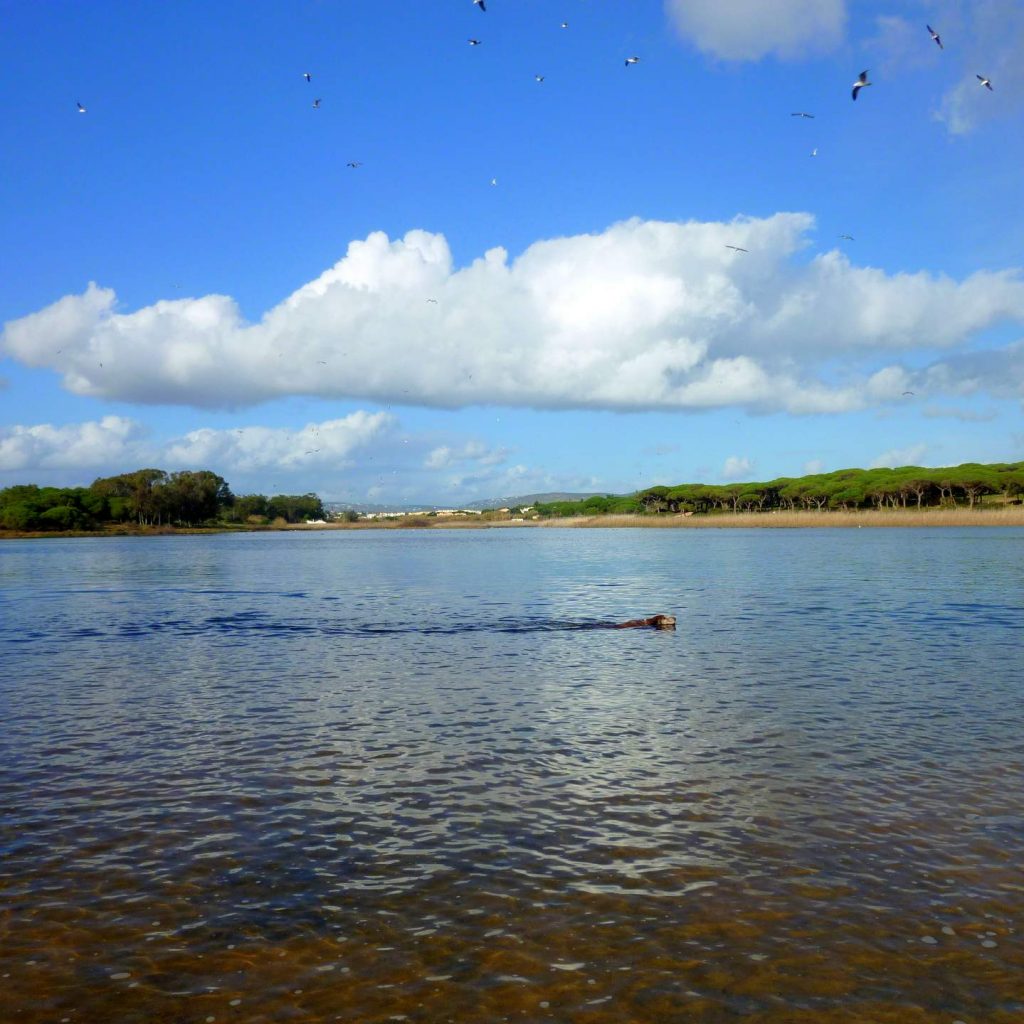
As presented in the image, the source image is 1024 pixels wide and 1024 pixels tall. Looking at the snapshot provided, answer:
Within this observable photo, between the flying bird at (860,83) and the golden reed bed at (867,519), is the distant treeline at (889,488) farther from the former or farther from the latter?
the flying bird at (860,83)

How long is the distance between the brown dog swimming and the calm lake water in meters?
2.96

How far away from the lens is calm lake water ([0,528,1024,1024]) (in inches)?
256

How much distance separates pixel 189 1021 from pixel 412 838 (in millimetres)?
3437

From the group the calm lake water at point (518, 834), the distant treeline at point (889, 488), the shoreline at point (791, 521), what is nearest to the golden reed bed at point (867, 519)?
the shoreline at point (791, 521)

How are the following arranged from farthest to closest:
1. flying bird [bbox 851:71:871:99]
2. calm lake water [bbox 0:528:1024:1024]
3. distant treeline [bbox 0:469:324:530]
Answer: distant treeline [bbox 0:469:324:530], flying bird [bbox 851:71:871:99], calm lake water [bbox 0:528:1024:1024]

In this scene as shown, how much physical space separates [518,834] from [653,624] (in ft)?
56.3

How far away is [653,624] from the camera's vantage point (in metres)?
26.2

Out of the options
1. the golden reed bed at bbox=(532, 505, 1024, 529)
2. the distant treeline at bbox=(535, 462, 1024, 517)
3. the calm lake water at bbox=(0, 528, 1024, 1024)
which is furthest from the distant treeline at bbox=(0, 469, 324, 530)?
the calm lake water at bbox=(0, 528, 1024, 1024)

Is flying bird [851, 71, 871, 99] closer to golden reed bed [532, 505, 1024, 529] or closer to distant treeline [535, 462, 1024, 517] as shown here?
golden reed bed [532, 505, 1024, 529]

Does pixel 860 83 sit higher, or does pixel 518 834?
pixel 860 83

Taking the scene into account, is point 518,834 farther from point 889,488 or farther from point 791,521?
point 889,488

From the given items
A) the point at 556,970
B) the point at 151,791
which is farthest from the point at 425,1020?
the point at 151,791

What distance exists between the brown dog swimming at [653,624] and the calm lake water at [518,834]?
2963mm

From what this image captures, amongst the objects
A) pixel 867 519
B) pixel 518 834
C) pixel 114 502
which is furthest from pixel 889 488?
pixel 518 834
